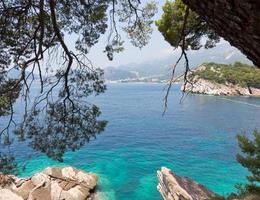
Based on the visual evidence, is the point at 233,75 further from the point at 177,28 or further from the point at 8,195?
the point at 177,28

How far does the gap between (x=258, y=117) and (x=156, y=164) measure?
3260 centimetres

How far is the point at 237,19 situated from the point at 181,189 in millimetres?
15058

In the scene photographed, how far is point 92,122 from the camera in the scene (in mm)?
7496

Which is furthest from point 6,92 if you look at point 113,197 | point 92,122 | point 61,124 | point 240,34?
point 113,197

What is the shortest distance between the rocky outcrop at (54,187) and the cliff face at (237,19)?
17513 millimetres

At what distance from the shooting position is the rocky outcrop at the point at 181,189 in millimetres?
15648

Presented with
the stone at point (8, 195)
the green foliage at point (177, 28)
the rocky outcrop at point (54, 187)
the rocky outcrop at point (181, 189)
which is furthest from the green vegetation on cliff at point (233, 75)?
the green foliage at point (177, 28)

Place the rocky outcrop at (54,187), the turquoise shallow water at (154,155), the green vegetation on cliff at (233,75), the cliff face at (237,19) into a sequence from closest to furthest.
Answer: the cliff face at (237,19), the rocky outcrop at (54,187), the turquoise shallow water at (154,155), the green vegetation on cliff at (233,75)

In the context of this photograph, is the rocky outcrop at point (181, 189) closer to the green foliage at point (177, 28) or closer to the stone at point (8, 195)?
the stone at point (8, 195)

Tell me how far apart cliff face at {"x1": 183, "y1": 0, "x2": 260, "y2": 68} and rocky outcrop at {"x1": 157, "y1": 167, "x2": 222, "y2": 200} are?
14.2 meters

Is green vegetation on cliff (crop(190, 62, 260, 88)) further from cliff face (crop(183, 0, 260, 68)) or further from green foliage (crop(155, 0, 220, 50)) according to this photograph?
cliff face (crop(183, 0, 260, 68))

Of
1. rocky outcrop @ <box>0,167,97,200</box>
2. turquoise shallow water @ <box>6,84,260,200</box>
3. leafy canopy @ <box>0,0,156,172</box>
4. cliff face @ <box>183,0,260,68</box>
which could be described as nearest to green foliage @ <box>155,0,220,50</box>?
leafy canopy @ <box>0,0,156,172</box>

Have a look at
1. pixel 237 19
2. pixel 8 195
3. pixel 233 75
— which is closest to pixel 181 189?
pixel 8 195

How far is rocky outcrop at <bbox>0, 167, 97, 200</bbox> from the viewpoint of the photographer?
743 inches
